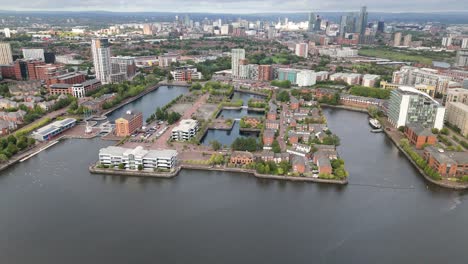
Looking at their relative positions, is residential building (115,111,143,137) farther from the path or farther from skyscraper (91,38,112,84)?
skyscraper (91,38,112,84)

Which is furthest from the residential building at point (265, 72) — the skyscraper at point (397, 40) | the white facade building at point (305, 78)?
the skyscraper at point (397, 40)

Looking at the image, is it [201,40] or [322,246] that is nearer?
[322,246]

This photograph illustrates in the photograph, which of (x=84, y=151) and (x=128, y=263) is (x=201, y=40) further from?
(x=128, y=263)

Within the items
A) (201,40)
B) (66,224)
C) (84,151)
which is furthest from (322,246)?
(201,40)

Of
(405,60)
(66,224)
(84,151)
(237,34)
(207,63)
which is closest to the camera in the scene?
(66,224)

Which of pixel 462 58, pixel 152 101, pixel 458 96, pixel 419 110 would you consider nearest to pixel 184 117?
pixel 152 101

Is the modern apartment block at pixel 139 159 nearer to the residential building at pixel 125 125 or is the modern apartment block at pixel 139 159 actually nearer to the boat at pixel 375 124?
the residential building at pixel 125 125

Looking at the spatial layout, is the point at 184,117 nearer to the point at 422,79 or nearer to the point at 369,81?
the point at 369,81

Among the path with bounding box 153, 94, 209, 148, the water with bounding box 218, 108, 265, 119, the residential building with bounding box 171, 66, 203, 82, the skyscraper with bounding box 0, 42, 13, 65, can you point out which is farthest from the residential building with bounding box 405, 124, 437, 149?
the skyscraper with bounding box 0, 42, 13, 65
